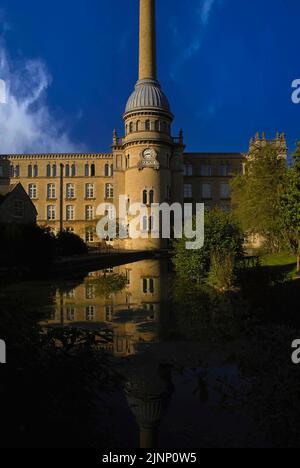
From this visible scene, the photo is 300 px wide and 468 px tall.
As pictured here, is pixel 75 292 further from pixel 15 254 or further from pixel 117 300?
pixel 15 254

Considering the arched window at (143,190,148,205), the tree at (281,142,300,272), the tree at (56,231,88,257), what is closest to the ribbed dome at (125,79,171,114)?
the arched window at (143,190,148,205)

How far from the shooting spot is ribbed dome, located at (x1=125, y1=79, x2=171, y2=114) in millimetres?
50062

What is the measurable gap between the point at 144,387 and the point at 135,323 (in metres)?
4.17

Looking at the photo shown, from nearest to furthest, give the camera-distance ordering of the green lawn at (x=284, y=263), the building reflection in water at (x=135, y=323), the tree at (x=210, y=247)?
the building reflection in water at (x=135, y=323) < the tree at (x=210, y=247) < the green lawn at (x=284, y=263)

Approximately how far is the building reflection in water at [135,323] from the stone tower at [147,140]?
30.8 meters

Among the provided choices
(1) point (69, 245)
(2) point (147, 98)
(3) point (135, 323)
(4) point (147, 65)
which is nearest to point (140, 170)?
(2) point (147, 98)

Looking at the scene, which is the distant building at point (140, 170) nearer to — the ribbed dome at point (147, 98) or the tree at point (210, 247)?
the ribbed dome at point (147, 98)

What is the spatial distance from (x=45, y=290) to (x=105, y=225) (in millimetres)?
40571

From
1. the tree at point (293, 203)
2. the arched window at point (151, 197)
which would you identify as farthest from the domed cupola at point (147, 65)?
the tree at point (293, 203)

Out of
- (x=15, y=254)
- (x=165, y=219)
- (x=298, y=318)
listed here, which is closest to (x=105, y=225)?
(x=165, y=219)

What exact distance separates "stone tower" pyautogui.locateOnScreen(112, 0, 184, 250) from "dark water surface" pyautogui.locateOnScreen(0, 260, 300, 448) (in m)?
41.3

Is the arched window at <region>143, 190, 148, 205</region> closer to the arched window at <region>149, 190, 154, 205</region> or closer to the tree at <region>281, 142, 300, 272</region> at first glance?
the arched window at <region>149, 190, 154, 205</region>

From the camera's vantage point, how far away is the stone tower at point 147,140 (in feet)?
162

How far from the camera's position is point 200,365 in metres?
6.29
